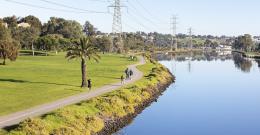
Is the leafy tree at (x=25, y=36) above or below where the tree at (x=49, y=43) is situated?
above

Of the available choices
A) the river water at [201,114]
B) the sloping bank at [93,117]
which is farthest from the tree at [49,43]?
the sloping bank at [93,117]

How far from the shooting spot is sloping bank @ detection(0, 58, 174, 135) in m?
36.4

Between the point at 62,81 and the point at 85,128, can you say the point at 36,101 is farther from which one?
the point at 62,81

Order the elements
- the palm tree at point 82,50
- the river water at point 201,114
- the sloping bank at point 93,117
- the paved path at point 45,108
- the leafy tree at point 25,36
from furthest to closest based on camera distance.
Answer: the leafy tree at point 25,36, the palm tree at point 82,50, the river water at point 201,114, the paved path at point 45,108, the sloping bank at point 93,117

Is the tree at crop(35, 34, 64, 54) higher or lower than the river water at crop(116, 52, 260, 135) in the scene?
higher

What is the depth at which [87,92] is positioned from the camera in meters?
62.0

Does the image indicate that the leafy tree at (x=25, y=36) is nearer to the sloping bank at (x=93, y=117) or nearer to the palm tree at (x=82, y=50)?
the palm tree at (x=82, y=50)

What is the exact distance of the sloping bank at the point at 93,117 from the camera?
1432 inches

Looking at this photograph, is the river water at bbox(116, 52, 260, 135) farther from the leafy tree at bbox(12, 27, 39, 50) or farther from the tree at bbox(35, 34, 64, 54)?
the leafy tree at bbox(12, 27, 39, 50)

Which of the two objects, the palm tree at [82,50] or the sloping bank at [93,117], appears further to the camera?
the palm tree at [82,50]

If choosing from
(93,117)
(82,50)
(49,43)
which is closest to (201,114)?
(93,117)

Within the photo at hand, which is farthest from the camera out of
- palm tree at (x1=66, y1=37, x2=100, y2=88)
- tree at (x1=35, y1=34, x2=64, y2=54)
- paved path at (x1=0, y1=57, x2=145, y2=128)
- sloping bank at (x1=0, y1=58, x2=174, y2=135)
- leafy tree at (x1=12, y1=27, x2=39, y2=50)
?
leafy tree at (x1=12, y1=27, x2=39, y2=50)

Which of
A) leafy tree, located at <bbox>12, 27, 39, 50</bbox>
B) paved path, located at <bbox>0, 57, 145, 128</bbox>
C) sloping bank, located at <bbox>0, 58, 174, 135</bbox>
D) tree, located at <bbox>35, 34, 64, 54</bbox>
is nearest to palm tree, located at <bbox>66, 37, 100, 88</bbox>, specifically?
paved path, located at <bbox>0, 57, 145, 128</bbox>

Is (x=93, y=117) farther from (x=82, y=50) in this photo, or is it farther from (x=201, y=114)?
(x=82, y=50)
